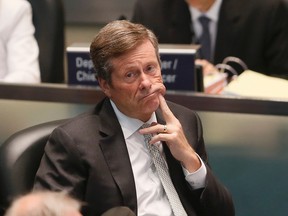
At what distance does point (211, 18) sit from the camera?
3.17m

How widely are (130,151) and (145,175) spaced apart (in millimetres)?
78

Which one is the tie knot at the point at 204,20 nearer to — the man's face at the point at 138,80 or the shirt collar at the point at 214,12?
the shirt collar at the point at 214,12

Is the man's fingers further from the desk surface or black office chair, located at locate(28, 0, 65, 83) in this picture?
black office chair, located at locate(28, 0, 65, 83)

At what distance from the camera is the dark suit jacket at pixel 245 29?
312 cm

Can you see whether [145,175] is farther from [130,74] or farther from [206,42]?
[206,42]

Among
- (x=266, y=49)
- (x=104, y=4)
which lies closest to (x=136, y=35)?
(x=266, y=49)

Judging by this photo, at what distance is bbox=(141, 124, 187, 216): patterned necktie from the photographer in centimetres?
187

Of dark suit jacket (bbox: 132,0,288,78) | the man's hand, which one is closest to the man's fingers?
the man's hand

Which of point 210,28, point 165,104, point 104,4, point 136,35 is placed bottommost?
point 104,4

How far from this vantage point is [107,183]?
1828 millimetres

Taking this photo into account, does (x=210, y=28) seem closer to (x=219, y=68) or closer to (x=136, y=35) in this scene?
(x=219, y=68)

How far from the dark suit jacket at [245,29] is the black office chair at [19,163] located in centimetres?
140

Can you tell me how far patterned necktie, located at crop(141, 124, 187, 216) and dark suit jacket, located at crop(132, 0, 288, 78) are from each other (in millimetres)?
1331

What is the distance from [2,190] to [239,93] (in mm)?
906
